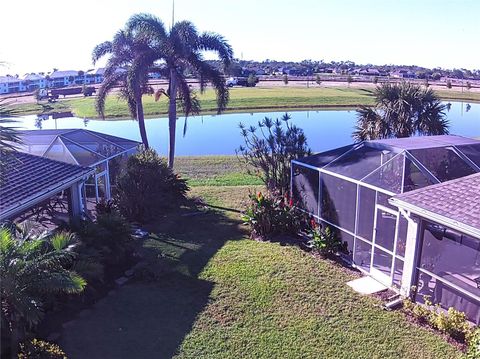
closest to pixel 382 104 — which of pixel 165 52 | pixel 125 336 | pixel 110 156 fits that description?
pixel 165 52

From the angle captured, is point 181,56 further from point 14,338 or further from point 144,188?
point 14,338

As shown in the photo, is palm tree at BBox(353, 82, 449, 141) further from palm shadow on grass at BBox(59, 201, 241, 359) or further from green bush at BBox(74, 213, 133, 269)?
green bush at BBox(74, 213, 133, 269)

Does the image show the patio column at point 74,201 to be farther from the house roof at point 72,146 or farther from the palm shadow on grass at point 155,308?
the house roof at point 72,146

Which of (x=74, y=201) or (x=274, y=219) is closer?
(x=74, y=201)

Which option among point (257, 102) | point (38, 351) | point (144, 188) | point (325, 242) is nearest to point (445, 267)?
point (325, 242)

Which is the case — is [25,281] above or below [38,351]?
above
